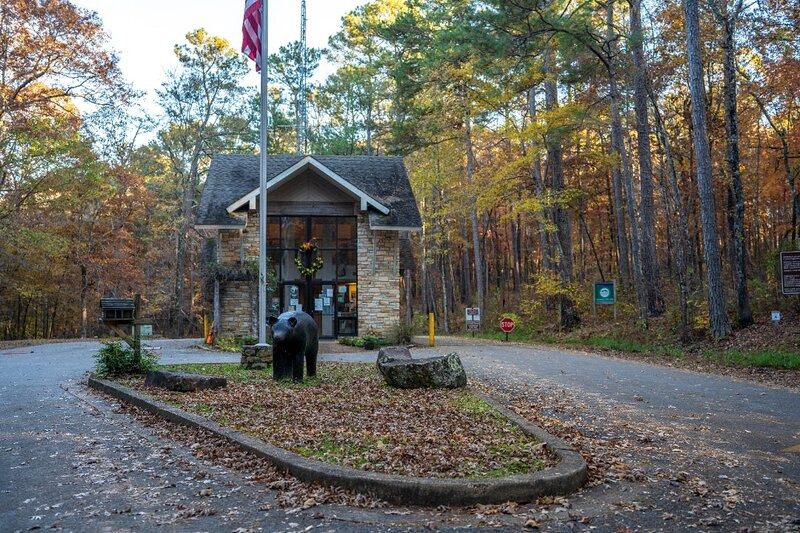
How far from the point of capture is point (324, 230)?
24.0 meters

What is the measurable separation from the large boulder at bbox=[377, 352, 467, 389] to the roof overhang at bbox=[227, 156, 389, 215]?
12.8m

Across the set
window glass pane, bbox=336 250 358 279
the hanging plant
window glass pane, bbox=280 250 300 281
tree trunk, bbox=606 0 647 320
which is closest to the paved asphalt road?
tree trunk, bbox=606 0 647 320

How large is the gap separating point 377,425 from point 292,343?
421 cm

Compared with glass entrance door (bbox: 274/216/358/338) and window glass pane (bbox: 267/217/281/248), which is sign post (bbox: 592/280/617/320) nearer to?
glass entrance door (bbox: 274/216/358/338)

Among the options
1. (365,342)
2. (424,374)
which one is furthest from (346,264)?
(424,374)

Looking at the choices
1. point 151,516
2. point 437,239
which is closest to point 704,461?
point 151,516

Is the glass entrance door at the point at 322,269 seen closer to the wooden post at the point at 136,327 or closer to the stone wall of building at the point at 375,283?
the stone wall of building at the point at 375,283

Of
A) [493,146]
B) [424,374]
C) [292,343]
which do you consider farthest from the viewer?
[493,146]

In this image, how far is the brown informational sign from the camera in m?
13.7

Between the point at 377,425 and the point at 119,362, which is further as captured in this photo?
the point at 119,362

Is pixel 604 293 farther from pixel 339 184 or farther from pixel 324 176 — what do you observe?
pixel 324 176

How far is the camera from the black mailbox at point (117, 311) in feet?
37.7

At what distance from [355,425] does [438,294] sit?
40238 millimetres

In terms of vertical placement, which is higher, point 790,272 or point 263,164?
point 263,164
